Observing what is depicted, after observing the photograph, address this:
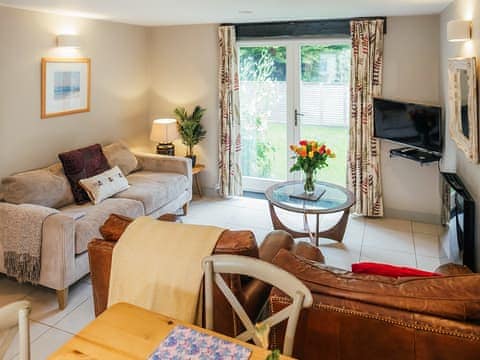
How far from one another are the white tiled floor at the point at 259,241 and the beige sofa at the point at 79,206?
0.17 meters

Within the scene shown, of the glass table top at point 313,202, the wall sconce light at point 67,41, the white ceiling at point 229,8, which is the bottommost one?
the glass table top at point 313,202

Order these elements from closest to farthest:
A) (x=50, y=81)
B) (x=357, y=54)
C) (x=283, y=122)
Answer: (x=50, y=81) < (x=357, y=54) < (x=283, y=122)

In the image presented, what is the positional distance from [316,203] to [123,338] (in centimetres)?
→ 260

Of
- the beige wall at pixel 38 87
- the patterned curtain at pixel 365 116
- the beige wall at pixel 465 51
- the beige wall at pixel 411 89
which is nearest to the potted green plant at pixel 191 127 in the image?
the beige wall at pixel 38 87

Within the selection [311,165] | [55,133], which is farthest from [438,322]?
[55,133]

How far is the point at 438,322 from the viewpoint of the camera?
1.39m

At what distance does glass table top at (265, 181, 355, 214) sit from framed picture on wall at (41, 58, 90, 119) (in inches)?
92.3

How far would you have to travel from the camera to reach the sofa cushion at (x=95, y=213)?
10.0ft

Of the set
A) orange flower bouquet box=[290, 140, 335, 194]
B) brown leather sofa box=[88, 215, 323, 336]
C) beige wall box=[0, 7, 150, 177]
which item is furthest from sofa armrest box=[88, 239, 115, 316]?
orange flower bouquet box=[290, 140, 335, 194]

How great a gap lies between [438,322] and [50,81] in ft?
13.1

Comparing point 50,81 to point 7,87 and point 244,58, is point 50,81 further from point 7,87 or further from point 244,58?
point 244,58

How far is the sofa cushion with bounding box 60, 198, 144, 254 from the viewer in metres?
3.06

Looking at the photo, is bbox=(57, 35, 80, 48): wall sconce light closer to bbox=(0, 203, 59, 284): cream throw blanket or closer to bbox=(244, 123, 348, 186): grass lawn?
bbox=(0, 203, 59, 284): cream throw blanket

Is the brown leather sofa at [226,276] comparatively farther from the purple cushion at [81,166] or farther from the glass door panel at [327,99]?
the glass door panel at [327,99]
